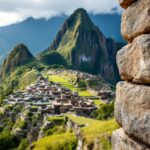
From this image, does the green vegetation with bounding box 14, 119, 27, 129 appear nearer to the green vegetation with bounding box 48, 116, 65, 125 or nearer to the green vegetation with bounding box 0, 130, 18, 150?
the green vegetation with bounding box 0, 130, 18, 150

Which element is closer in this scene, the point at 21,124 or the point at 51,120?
the point at 51,120

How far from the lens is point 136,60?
8.50 metres

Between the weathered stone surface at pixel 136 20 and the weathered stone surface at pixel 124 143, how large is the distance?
2048mm

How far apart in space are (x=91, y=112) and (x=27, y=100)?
2136 cm

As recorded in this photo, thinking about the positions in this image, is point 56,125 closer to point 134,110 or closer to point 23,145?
point 23,145

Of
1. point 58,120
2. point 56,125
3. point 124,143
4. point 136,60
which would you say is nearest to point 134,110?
point 124,143

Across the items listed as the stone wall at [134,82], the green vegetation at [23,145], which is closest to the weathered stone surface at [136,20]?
the stone wall at [134,82]

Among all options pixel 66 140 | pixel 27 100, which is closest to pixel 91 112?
pixel 27 100

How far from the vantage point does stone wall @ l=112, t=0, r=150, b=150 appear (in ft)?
26.7

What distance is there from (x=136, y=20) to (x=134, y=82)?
1267mm

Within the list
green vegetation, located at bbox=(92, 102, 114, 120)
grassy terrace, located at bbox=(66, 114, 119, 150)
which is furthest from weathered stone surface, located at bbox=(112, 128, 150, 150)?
green vegetation, located at bbox=(92, 102, 114, 120)

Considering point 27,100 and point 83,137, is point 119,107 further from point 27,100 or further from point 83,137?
point 27,100

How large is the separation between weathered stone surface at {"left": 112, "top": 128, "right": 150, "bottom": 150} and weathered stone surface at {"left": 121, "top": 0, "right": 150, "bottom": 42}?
2.05 m

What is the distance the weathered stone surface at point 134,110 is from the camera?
8078mm
